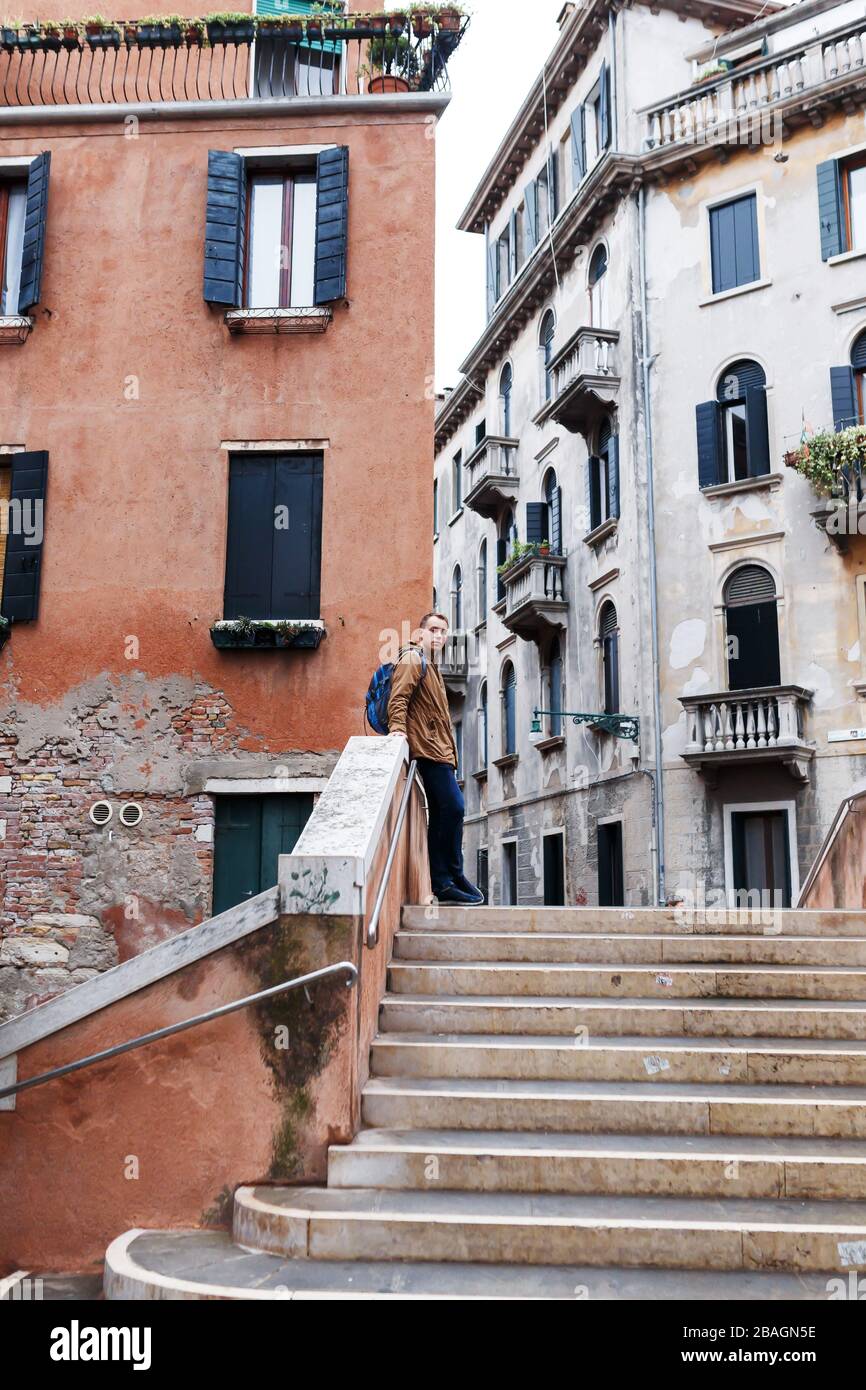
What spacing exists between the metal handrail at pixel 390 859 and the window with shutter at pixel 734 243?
1526cm

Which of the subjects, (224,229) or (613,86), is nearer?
(224,229)

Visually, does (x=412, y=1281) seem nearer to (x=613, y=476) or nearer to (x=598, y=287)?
(x=613, y=476)

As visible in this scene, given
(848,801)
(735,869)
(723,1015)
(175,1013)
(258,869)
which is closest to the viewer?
(175,1013)

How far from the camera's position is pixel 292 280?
1173 centimetres

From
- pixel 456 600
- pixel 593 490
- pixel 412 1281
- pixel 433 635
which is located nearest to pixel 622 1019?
pixel 412 1281

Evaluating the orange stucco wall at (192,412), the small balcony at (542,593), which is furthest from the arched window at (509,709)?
the orange stucco wall at (192,412)

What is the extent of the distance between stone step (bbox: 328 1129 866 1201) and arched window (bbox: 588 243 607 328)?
19422mm

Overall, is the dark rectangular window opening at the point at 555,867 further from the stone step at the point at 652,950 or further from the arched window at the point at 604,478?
the stone step at the point at 652,950

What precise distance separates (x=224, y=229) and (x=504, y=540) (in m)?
16.4

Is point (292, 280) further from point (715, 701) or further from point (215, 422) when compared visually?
point (715, 701)

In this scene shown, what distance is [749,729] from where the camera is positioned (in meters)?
17.5

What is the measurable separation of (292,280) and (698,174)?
11446mm

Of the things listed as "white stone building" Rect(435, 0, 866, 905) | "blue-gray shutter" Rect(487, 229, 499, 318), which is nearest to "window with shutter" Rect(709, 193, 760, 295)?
"white stone building" Rect(435, 0, 866, 905)
